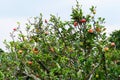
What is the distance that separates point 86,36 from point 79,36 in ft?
1.05

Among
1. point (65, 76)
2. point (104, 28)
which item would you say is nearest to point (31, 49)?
point (104, 28)

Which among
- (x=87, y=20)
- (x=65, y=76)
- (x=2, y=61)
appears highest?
(x=87, y=20)

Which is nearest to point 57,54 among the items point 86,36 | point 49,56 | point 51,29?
point 49,56

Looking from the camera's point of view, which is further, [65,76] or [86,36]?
[86,36]

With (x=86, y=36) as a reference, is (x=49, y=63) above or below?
below

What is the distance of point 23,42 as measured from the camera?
46.2 ft

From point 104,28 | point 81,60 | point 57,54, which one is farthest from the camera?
point 104,28

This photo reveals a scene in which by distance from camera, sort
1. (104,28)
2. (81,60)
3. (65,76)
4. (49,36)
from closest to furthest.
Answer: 1. (65,76)
2. (81,60)
3. (104,28)
4. (49,36)

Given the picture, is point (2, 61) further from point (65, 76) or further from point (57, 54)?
point (65, 76)

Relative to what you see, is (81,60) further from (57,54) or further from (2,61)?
(2,61)

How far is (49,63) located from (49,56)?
0.27 metres

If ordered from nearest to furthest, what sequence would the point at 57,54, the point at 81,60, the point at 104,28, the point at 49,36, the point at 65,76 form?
the point at 65,76, the point at 81,60, the point at 57,54, the point at 104,28, the point at 49,36

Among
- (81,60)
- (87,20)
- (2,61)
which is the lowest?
(81,60)

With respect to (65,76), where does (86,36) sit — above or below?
above
